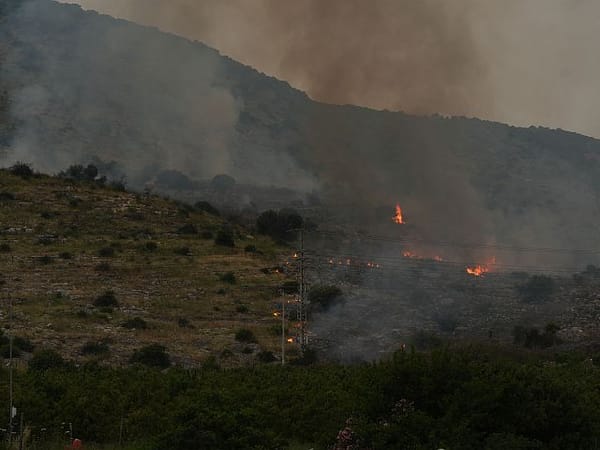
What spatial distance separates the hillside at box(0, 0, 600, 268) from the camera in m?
119

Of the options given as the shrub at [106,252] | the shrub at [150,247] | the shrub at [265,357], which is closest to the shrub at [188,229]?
the shrub at [150,247]

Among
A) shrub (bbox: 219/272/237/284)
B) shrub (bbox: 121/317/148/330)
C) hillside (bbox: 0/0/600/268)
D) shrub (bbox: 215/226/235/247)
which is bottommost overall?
shrub (bbox: 121/317/148/330)

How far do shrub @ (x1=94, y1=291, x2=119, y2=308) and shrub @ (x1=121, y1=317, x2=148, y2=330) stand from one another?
12.0 feet

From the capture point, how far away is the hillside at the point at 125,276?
47812 millimetres

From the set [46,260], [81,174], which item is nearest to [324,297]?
[46,260]

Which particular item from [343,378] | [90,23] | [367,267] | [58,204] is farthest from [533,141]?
[343,378]

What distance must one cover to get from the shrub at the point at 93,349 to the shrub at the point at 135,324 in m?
5.10

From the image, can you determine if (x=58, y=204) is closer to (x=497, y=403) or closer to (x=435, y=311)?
(x=435, y=311)

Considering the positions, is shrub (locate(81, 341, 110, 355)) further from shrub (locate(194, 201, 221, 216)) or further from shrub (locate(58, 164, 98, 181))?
shrub (locate(58, 164, 98, 181))

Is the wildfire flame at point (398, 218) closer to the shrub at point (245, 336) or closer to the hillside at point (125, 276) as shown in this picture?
the hillside at point (125, 276)

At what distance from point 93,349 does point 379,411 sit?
27.0m

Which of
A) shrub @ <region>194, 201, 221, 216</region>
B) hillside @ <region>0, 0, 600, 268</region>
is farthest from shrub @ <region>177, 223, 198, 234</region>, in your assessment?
hillside @ <region>0, 0, 600, 268</region>

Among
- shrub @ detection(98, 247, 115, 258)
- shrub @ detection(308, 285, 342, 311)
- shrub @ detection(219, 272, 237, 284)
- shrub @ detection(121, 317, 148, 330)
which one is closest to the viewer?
shrub @ detection(121, 317, 148, 330)

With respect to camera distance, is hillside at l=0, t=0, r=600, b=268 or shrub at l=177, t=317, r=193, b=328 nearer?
shrub at l=177, t=317, r=193, b=328
